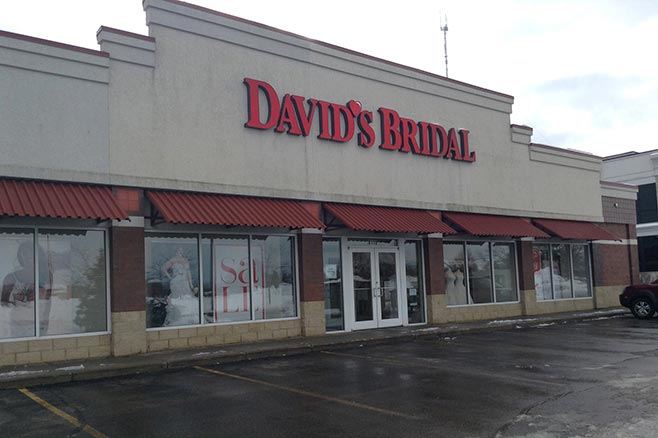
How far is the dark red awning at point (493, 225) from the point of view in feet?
64.4

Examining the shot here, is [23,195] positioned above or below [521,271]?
above

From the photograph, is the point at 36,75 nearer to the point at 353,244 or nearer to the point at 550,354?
the point at 353,244

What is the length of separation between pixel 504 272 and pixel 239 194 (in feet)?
37.0

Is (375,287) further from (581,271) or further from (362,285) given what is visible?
(581,271)

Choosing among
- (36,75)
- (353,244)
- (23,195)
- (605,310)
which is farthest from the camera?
(605,310)

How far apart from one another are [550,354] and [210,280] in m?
7.90

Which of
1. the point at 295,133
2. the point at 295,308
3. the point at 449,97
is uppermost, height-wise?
the point at 449,97

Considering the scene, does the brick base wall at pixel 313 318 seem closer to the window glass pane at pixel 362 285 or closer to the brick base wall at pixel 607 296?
the window glass pane at pixel 362 285

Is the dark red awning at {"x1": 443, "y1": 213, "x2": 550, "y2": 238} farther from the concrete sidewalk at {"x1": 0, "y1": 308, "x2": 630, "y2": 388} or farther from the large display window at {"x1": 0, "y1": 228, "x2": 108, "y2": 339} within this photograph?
the large display window at {"x1": 0, "y1": 228, "x2": 108, "y2": 339}

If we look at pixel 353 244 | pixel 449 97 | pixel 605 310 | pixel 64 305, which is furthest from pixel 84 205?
pixel 605 310

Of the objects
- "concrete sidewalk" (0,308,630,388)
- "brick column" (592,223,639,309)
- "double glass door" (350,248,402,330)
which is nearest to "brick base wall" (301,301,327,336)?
"concrete sidewalk" (0,308,630,388)

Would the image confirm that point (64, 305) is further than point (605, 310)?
No

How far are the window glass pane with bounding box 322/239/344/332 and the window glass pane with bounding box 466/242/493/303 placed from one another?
5.62m

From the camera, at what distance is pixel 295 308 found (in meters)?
16.3
